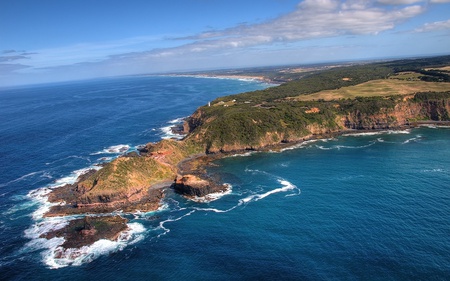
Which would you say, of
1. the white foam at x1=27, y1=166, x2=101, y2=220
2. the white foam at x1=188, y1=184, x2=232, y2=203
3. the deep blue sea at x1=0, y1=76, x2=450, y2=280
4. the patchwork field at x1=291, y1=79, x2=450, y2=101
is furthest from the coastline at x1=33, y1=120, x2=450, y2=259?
the patchwork field at x1=291, y1=79, x2=450, y2=101

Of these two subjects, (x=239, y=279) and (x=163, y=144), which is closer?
(x=239, y=279)

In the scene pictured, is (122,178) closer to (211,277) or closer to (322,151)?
(211,277)

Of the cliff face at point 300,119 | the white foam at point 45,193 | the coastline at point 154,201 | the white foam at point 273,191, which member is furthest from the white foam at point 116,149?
the white foam at point 273,191

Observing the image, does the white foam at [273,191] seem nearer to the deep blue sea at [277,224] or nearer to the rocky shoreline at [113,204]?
the deep blue sea at [277,224]

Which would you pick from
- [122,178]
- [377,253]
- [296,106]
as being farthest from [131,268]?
[296,106]

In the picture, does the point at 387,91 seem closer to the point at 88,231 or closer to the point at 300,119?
the point at 300,119

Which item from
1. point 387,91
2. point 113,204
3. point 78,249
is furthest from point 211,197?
point 387,91
